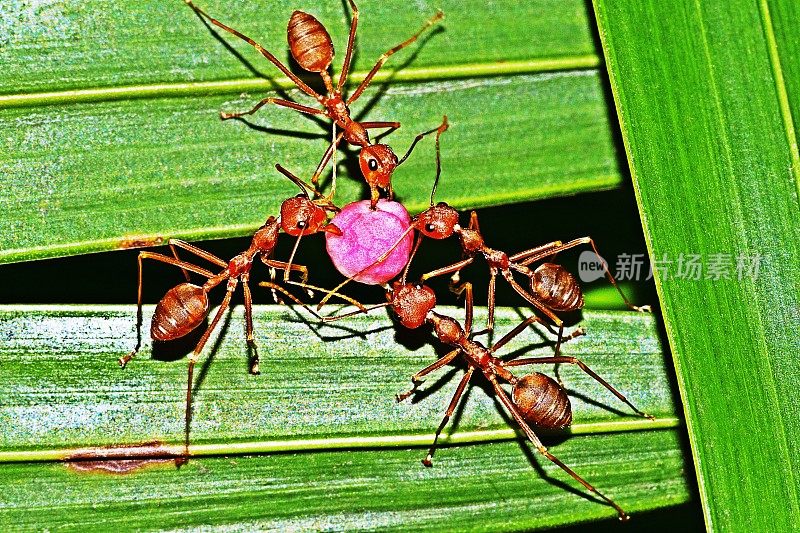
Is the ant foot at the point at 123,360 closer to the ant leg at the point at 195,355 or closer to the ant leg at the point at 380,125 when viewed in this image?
the ant leg at the point at 195,355

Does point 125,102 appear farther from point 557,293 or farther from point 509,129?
point 557,293

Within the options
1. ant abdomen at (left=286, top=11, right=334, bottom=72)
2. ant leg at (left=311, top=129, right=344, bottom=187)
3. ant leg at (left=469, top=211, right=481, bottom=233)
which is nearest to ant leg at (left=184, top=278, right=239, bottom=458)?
ant leg at (left=311, top=129, right=344, bottom=187)

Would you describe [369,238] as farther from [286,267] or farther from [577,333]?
[577,333]

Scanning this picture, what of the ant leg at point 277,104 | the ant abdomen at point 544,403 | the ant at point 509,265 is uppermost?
the ant leg at point 277,104

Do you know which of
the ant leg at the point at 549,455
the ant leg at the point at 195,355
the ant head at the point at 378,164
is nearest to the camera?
the ant leg at the point at 195,355

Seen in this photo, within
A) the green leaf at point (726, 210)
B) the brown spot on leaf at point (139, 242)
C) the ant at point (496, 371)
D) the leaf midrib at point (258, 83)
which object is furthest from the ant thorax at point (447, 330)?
the brown spot on leaf at point (139, 242)

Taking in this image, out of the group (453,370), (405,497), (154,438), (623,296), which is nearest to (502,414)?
(453,370)
